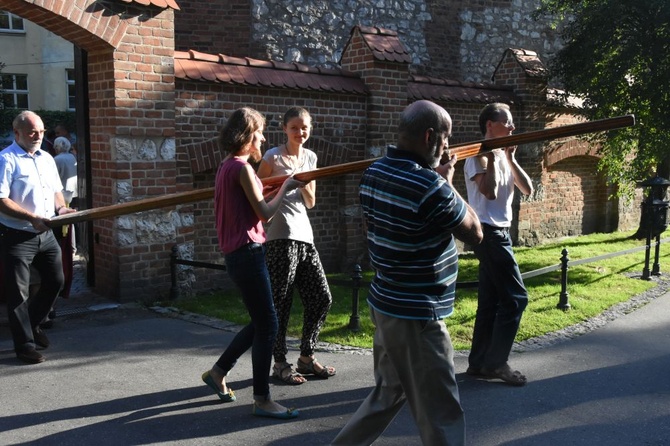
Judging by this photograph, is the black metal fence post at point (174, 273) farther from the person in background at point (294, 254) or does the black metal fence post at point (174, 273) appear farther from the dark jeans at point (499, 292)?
the dark jeans at point (499, 292)

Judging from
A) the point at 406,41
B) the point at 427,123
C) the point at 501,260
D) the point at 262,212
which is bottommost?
the point at 501,260

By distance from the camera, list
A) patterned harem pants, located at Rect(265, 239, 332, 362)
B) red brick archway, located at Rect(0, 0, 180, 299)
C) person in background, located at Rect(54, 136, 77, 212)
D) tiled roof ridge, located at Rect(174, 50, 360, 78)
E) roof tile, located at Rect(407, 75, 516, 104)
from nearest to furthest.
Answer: patterned harem pants, located at Rect(265, 239, 332, 362) < red brick archway, located at Rect(0, 0, 180, 299) < tiled roof ridge, located at Rect(174, 50, 360, 78) < person in background, located at Rect(54, 136, 77, 212) < roof tile, located at Rect(407, 75, 516, 104)

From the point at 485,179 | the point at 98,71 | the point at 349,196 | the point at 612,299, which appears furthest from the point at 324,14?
the point at 485,179

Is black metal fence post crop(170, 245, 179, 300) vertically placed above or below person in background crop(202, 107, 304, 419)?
below

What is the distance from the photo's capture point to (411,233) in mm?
3084

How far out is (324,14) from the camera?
1444 cm

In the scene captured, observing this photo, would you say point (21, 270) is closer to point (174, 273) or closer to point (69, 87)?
point (174, 273)

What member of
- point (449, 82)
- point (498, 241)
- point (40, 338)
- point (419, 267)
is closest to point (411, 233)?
point (419, 267)

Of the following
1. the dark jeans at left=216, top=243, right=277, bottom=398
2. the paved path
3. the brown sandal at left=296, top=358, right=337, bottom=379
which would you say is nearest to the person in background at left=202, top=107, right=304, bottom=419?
the dark jeans at left=216, top=243, right=277, bottom=398

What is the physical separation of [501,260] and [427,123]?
6.64 ft

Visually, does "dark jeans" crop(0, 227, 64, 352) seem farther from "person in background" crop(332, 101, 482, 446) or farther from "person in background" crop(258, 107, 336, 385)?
"person in background" crop(332, 101, 482, 446)

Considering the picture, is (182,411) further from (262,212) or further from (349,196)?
(349,196)

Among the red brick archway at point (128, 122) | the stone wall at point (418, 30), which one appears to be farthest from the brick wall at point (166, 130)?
the stone wall at point (418, 30)

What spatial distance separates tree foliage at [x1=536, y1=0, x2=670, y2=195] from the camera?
1051 cm
